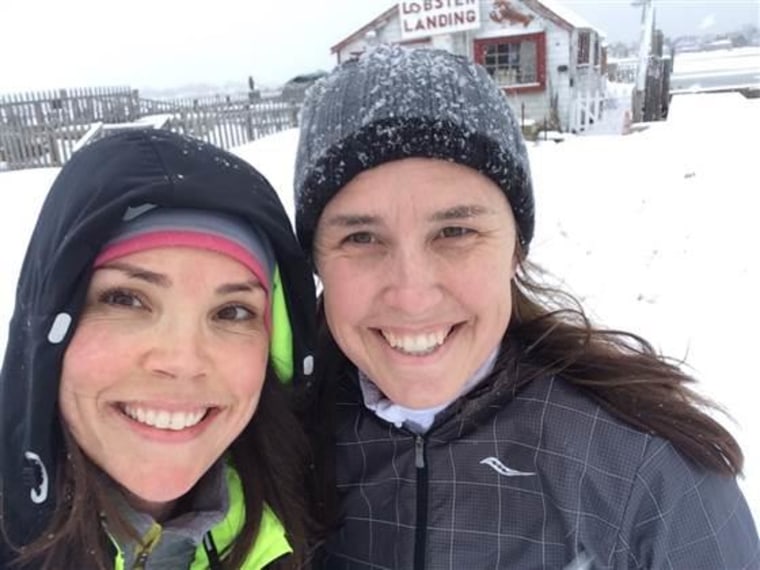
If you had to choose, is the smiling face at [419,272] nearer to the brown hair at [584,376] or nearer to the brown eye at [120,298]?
the brown hair at [584,376]

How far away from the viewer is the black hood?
1521 millimetres

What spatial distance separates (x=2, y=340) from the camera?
4.61 metres

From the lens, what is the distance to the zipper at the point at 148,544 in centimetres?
170

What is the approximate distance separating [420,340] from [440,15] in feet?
63.3

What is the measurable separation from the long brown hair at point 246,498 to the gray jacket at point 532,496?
0.48ft

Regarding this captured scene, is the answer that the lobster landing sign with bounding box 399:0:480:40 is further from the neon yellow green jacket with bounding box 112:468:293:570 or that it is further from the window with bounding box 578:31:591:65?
the neon yellow green jacket with bounding box 112:468:293:570

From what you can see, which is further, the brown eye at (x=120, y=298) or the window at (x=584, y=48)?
the window at (x=584, y=48)

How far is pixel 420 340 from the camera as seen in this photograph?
5.82 ft

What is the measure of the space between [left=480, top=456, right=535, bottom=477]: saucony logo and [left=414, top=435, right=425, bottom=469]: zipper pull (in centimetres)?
16

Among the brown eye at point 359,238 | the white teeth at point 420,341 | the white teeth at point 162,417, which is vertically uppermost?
the brown eye at point 359,238

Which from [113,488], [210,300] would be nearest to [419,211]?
[210,300]

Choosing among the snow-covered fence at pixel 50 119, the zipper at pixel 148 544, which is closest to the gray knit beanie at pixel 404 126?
the zipper at pixel 148 544

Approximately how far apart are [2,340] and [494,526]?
3952 millimetres

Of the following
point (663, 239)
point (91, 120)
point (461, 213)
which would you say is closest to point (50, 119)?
point (91, 120)
